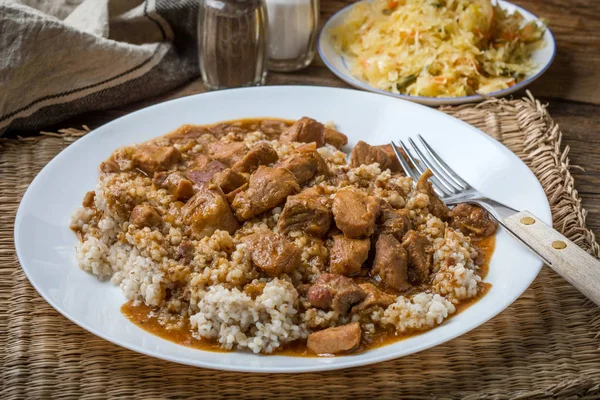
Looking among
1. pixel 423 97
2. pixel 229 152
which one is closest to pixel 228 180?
pixel 229 152

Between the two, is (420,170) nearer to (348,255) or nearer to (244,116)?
(348,255)

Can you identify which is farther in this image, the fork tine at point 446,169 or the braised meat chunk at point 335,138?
the braised meat chunk at point 335,138

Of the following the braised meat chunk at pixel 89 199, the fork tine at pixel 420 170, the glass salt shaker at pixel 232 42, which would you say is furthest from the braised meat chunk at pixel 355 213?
the glass salt shaker at pixel 232 42

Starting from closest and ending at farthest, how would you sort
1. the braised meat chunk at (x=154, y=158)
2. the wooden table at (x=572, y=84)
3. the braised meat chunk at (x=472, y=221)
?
the braised meat chunk at (x=472, y=221)
the braised meat chunk at (x=154, y=158)
the wooden table at (x=572, y=84)

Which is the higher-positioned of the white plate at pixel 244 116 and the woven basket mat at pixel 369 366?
the white plate at pixel 244 116

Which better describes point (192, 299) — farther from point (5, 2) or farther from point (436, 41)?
point (436, 41)

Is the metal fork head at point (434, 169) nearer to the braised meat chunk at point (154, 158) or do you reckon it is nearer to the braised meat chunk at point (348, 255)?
the braised meat chunk at point (348, 255)
